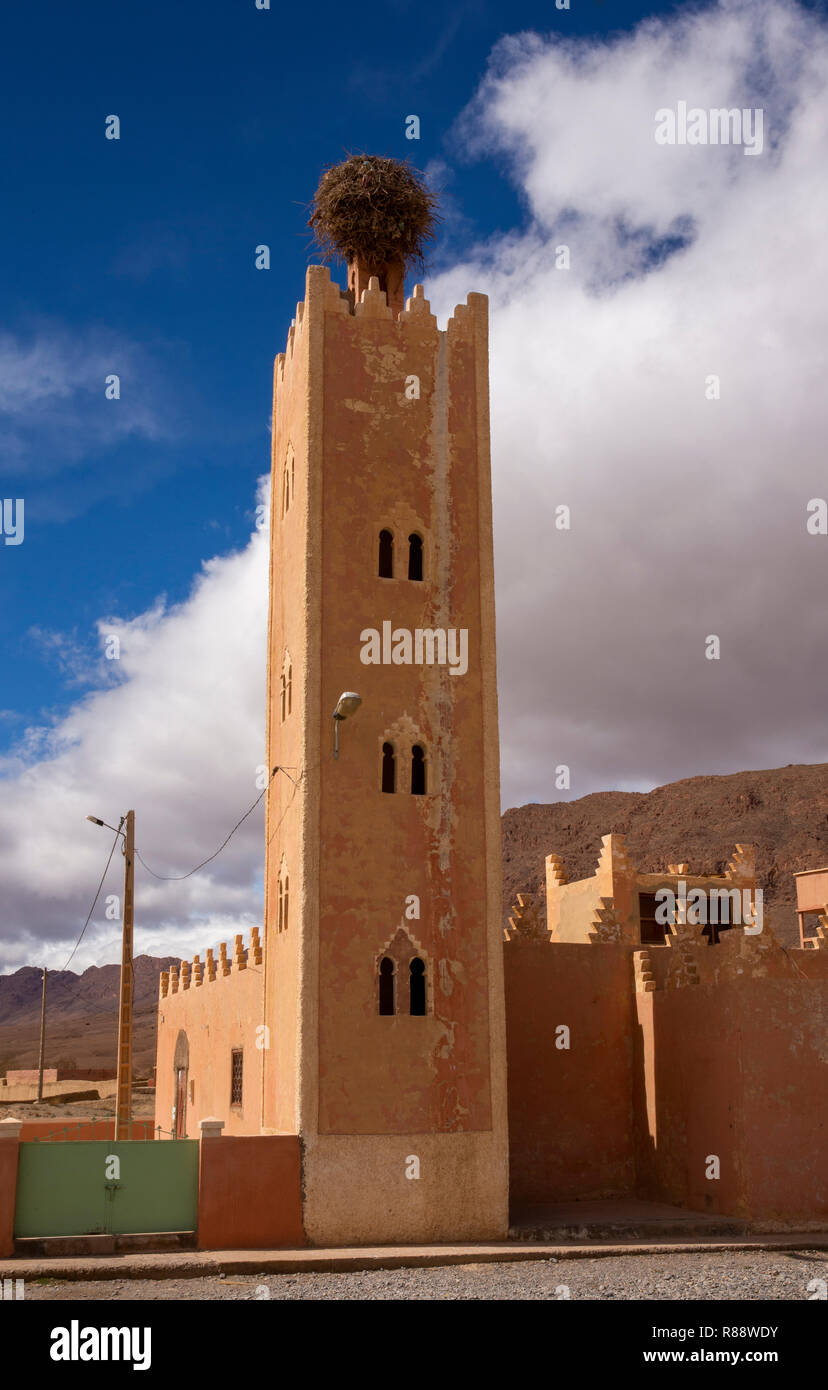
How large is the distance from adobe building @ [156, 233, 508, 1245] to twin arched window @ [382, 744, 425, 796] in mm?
32

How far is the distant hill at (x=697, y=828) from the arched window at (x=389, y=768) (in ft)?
179

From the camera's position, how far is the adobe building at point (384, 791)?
16344 mm

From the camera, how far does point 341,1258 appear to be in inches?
576

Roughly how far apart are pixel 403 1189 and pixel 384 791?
5214 millimetres

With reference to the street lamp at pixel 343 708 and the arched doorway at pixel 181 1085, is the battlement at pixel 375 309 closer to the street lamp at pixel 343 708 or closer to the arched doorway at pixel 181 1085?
the street lamp at pixel 343 708

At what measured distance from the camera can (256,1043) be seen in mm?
19609

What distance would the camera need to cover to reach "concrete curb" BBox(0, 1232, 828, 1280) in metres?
13.9

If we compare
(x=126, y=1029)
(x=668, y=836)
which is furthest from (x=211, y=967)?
(x=668, y=836)

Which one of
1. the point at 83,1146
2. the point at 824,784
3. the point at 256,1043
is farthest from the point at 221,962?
the point at 824,784

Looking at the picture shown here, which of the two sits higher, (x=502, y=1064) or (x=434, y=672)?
(x=434, y=672)

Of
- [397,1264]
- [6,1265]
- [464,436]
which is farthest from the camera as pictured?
[464,436]

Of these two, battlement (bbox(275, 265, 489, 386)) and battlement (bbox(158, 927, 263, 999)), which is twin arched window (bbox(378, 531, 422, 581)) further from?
battlement (bbox(158, 927, 263, 999))
